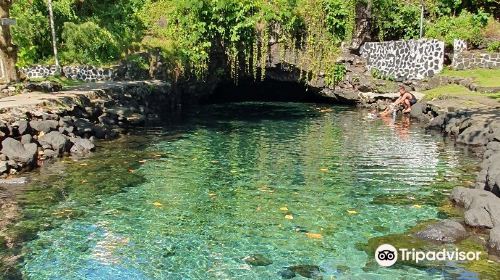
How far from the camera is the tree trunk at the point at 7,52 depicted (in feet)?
59.7

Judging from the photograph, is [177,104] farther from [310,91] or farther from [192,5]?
[310,91]

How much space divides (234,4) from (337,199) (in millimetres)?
17967

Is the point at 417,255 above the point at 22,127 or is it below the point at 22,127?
below

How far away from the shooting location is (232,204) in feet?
33.6

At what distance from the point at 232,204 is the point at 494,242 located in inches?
196

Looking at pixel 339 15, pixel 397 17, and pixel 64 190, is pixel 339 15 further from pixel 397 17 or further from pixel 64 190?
pixel 64 190

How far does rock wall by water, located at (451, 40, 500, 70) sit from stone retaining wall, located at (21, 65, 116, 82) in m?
17.8

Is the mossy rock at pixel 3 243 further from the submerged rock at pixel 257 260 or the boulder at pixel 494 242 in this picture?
the boulder at pixel 494 242

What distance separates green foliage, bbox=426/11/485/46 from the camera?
25344mm

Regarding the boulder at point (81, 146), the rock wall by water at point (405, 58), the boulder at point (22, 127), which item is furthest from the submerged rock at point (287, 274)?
the rock wall by water at point (405, 58)

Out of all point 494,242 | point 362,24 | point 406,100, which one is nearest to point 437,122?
point 406,100

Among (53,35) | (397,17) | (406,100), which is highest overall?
(397,17)

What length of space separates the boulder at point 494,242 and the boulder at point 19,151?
1109 centimetres

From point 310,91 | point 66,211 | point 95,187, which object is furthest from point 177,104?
point 66,211
